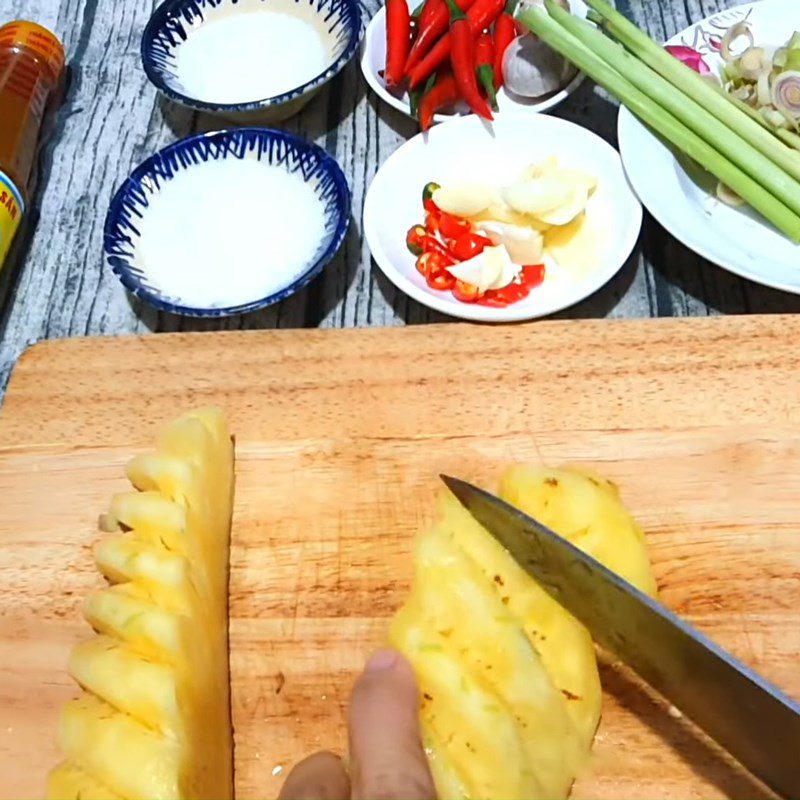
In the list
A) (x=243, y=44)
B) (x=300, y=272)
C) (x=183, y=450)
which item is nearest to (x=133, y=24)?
(x=243, y=44)

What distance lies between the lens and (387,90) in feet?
6.43

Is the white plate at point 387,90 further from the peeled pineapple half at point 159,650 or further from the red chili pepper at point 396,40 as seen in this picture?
the peeled pineapple half at point 159,650

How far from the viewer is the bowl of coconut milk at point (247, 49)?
1.93m

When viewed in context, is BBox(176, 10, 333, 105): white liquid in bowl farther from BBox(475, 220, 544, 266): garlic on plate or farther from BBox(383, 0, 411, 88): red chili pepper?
BBox(475, 220, 544, 266): garlic on plate

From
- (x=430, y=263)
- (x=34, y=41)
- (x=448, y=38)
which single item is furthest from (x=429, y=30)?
(x=34, y=41)

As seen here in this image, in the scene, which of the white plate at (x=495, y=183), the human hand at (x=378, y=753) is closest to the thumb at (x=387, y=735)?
the human hand at (x=378, y=753)

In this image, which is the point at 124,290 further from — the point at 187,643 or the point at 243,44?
the point at 187,643

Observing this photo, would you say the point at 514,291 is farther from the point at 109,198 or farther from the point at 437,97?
the point at 109,198

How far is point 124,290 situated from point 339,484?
2.37 ft

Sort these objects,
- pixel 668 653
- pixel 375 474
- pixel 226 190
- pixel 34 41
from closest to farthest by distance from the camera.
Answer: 1. pixel 668 653
2. pixel 375 474
3. pixel 226 190
4. pixel 34 41

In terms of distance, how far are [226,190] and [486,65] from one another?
0.61 m

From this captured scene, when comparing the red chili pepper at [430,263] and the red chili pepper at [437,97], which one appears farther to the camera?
the red chili pepper at [437,97]

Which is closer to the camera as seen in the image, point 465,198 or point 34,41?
point 465,198

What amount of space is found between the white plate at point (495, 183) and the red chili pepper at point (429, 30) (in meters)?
0.21
